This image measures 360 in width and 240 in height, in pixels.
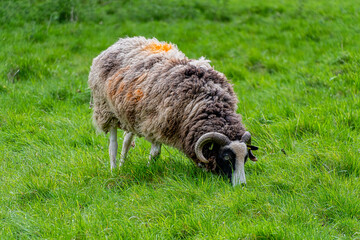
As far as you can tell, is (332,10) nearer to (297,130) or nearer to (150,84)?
(297,130)

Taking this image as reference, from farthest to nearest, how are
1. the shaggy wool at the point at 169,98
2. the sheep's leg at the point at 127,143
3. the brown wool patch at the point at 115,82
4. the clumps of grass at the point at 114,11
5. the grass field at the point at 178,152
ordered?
the clumps of grass at the point at 114,11
the sheep's leg at the point at 127,143
the brown wool patch at the point at 115,82
the shaggy wool at the point at 169,98
the grass field at the point at 178,152

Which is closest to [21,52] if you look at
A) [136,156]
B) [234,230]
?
[136,156]

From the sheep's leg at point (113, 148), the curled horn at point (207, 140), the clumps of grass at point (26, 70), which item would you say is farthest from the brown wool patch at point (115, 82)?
the clumps of grass at point (26, 70)

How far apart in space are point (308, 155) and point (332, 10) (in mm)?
9099

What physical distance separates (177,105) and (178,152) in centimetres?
111

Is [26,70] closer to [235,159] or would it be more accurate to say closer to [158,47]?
[158,47]

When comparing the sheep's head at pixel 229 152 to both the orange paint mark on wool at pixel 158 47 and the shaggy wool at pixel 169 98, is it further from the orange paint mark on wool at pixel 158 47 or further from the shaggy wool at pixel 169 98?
the orange paint mark on wool at pixel 158 47

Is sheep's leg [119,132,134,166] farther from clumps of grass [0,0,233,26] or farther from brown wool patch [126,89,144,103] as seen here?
clumps of grass [0,0,233,26]

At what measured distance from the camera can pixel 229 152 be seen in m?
5.29

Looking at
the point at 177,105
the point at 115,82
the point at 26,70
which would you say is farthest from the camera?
the point at 26,70

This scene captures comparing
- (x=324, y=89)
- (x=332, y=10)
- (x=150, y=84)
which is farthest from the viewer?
(x=332, y=10)

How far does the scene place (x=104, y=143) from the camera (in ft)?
23.9

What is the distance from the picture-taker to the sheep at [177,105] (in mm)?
5379

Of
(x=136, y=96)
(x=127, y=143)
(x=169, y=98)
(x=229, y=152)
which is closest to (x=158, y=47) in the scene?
(x=136, y=96)
